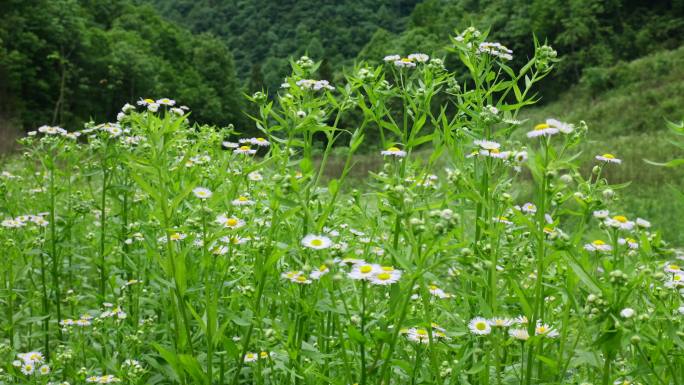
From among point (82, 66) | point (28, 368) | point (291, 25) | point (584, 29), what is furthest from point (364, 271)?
point (291, 25)

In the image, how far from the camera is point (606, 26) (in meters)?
39.7

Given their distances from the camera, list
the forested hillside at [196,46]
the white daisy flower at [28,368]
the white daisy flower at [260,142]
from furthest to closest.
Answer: the forested hillside at [196,46], the white daisy flower at [260,142], the white daisy flower at [28,368]

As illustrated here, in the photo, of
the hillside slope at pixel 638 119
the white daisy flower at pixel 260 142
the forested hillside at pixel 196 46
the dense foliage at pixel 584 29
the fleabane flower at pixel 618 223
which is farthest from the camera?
the dense foliage at pixel 584 29

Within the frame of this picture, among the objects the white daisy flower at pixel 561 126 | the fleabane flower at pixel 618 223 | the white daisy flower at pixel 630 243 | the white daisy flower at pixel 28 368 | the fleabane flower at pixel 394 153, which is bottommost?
the white daisy flower at pixel 28 368

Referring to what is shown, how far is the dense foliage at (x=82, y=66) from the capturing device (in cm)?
3284

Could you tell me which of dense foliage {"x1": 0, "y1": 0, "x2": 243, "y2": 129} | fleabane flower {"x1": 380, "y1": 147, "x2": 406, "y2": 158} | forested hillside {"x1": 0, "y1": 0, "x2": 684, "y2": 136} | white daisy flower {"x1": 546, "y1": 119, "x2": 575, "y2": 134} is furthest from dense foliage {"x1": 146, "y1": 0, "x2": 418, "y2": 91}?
white daisy flower {"x1": 546, "y1": 119, "x2": 575, "y2": 134}

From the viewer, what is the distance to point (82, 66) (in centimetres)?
3684

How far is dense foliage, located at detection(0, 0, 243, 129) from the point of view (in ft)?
108

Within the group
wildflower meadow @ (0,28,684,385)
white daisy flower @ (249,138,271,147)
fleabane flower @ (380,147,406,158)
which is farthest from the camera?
white daisy flower @ (249,138,271,147)

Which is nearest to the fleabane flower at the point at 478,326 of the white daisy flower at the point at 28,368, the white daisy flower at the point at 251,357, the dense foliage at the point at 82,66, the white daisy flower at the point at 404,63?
the white daisy flower at the point at 251,357

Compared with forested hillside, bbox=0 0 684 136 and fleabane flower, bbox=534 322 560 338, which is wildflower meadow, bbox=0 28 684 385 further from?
forested hillside, bbox=0 0 684 136

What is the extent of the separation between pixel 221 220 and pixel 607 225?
1.34 meters

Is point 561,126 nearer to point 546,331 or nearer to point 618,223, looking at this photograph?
point 618,223

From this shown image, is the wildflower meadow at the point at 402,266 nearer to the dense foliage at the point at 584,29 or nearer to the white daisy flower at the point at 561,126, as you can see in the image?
the white daisy flower at the point at 561,126
